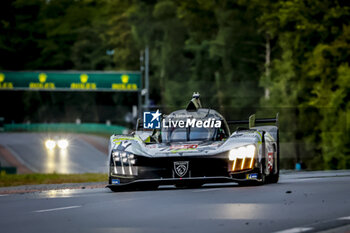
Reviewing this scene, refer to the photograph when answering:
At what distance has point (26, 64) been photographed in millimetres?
130125

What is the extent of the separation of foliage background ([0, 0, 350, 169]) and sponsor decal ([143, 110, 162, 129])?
25.4 metres

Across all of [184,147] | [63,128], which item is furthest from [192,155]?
[63,128]

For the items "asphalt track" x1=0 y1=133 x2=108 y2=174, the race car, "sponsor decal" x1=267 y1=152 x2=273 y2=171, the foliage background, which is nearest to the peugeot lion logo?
the race car

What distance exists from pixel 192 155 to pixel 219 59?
6850 cm

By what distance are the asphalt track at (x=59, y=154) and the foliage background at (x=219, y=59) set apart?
7.66 m

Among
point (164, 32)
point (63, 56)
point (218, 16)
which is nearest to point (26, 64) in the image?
point (63, 56)

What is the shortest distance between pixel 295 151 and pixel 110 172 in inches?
2002

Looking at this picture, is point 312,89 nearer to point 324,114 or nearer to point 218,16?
point 324,114

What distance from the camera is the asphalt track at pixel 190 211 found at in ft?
35.3

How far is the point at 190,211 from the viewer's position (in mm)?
12469

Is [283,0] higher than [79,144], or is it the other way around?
[283,0]

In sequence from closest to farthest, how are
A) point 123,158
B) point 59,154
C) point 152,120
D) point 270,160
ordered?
1. point 123,158
2. point 270,160
3. point 152,120
4. point 59,154

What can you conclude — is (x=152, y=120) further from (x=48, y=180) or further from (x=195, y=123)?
(x=48, y=180)

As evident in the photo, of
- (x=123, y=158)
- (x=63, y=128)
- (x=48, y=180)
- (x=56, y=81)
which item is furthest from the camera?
(x=63, y=128)
